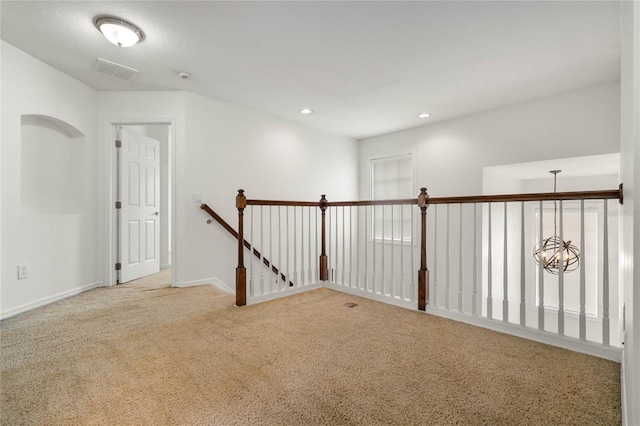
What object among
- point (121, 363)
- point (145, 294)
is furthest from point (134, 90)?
point (121, 363)

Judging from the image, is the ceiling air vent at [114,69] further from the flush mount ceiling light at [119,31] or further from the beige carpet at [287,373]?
the beige carpet at [287,373]

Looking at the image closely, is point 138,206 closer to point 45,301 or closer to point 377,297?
point 45,301

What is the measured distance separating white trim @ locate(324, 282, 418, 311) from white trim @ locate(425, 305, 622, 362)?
0.81 ft

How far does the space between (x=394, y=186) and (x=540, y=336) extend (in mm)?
3617

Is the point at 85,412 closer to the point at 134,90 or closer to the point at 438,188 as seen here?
the point at 134,90

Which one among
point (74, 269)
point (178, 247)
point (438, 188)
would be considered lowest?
point (74, 269)

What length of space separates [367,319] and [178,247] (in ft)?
7.72

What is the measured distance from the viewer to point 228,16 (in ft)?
6.86

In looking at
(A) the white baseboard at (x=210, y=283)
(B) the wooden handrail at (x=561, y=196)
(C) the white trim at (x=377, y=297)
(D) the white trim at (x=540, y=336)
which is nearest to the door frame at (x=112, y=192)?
(A) the white baseboard at (x=210, y=283)

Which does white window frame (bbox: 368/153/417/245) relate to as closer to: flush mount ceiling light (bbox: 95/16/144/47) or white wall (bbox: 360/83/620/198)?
white wall (bbox: 360/83/620/198)

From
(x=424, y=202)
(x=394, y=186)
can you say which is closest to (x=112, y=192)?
(x=424, y=202)

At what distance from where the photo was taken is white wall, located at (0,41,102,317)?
241cm

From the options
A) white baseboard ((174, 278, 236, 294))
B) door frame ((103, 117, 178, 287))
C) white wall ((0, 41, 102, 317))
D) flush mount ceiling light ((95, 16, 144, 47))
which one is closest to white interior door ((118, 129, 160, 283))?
door frame ((103, 117, 178, 287))

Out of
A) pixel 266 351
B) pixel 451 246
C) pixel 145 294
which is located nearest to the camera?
pixel 266 351
